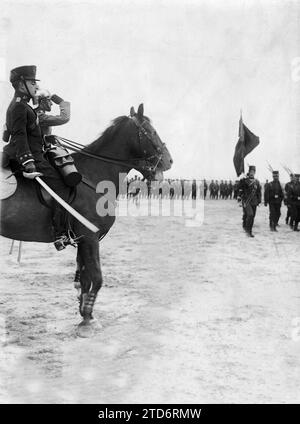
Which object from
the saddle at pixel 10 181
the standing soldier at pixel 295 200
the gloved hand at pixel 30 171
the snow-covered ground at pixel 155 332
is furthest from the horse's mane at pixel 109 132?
the standing soldier at pixel 295 200

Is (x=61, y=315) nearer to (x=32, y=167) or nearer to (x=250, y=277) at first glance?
(x=32, y=167)

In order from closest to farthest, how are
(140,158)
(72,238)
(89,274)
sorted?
(72,238), (89,274), (140,158)

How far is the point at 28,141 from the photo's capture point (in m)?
5.45

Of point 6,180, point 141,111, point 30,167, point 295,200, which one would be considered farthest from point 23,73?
point 295,200

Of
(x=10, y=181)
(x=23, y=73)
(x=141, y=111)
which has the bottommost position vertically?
(x=10, y=181)

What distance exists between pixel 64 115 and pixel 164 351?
3080mm

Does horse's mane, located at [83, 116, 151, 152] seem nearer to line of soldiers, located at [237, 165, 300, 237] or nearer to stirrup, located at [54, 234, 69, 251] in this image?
stirrup, located at [54, 234, 69, 251]

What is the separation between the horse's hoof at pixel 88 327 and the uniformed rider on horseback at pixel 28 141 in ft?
3.19

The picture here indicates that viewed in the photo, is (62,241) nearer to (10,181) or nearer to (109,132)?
(10,181)

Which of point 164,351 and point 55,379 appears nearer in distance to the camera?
point 55,379

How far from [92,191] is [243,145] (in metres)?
8.65

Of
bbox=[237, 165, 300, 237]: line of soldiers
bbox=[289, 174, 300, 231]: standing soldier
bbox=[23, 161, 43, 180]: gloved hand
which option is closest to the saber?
bbox=[23, 161, 43, 180]: gloved hand

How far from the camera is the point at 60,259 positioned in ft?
33.7
